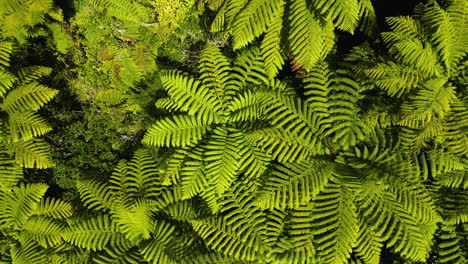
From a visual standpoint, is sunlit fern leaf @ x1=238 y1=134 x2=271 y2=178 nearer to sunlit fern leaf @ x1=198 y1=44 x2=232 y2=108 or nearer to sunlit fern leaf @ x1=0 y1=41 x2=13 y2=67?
sunlit fern leaf @ x1=198 y1=44 x2=232 y2=108

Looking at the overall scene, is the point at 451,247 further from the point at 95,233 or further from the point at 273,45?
the point at 95,233

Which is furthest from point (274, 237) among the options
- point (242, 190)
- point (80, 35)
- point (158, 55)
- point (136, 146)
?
point (80, 35)

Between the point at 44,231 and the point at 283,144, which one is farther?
the point at 44,231

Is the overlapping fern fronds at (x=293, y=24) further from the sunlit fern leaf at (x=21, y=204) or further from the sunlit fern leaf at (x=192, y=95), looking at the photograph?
the sunlit fern leaf at (x=21, y=204)

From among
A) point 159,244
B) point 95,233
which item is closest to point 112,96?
point 95,233

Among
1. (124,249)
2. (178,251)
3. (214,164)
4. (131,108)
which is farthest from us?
(131,108)

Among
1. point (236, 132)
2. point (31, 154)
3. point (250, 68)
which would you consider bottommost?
point (31, 154)

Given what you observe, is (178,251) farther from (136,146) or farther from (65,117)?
(65,117)

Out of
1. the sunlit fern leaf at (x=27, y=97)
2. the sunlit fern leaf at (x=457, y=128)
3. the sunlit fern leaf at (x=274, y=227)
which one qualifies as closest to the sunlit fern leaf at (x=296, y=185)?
the sunlit fern leaf at (x=274, y=227)
